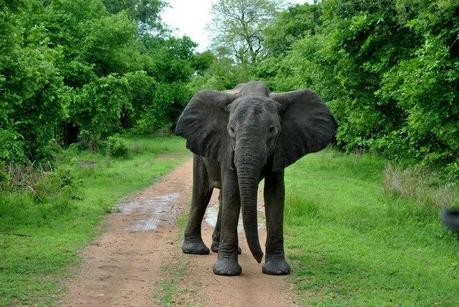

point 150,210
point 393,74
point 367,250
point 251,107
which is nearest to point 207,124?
point 251,107

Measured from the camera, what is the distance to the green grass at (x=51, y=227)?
7383 millimetres

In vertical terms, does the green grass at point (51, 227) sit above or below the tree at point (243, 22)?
below

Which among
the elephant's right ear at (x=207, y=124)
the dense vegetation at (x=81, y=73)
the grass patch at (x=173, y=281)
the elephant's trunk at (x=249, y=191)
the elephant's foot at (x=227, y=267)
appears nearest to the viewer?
the grass patch at (x=173, y=281)

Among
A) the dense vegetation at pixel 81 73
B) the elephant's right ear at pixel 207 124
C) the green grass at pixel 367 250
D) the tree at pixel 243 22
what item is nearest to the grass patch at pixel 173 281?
the green grass at pixel 367 250

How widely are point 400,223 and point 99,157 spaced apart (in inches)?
615

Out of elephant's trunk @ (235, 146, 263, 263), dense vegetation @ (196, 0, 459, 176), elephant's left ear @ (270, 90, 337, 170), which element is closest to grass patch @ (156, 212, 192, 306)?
elephant's trunk @ (235, 146, 263, 263)

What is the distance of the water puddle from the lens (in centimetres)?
1192

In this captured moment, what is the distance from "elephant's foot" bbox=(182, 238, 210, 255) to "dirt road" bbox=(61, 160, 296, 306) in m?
0.15

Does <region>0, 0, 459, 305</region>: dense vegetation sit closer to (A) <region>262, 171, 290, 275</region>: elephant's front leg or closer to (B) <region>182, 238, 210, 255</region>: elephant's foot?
(A) <region>262, 171, 290, 275</region>: elephant's front leg

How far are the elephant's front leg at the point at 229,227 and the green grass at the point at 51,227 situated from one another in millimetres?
1976

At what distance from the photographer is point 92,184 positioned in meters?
17.1

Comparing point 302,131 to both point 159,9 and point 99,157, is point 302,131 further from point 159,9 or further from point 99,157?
point 159,9

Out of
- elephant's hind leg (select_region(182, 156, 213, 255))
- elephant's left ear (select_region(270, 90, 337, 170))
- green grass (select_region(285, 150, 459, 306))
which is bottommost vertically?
green grass (select_region(285, 150, 459, 306))

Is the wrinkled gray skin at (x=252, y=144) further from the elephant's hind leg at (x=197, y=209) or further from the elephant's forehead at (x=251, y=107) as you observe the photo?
the elephant's hind leg at (x=197, y=209)
